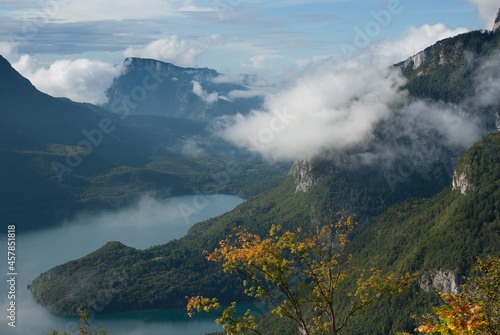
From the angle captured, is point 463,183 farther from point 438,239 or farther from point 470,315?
point 470,315

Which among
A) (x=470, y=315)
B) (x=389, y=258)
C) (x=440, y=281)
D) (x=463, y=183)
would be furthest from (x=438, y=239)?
(x=470, y=315)

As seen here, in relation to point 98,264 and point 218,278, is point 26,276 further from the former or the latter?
point 218,278

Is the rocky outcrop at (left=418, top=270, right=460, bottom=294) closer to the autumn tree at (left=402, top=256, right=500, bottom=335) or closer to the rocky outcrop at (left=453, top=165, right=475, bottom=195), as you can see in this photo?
the rocky outcrop at (left=453, top=165, right=475, bottom=195)

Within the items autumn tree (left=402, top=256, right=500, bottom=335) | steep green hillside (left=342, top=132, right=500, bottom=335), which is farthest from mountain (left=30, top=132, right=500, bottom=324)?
autumn tree (left=402, top=256, right=500, bottom=335)

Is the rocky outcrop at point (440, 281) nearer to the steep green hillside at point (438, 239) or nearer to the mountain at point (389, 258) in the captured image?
the steep green hillside at point (438, 239)

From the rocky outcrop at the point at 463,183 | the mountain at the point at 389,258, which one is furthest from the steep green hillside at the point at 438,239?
the rocky outcrop at the point at 463,183

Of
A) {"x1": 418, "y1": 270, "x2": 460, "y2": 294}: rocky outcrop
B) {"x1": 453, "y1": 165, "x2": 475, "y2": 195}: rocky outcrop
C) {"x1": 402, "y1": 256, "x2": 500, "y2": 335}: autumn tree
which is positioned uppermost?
{"x1": 402, "y1": 256, "x2": 500, "y2": 335}: autumn tree
